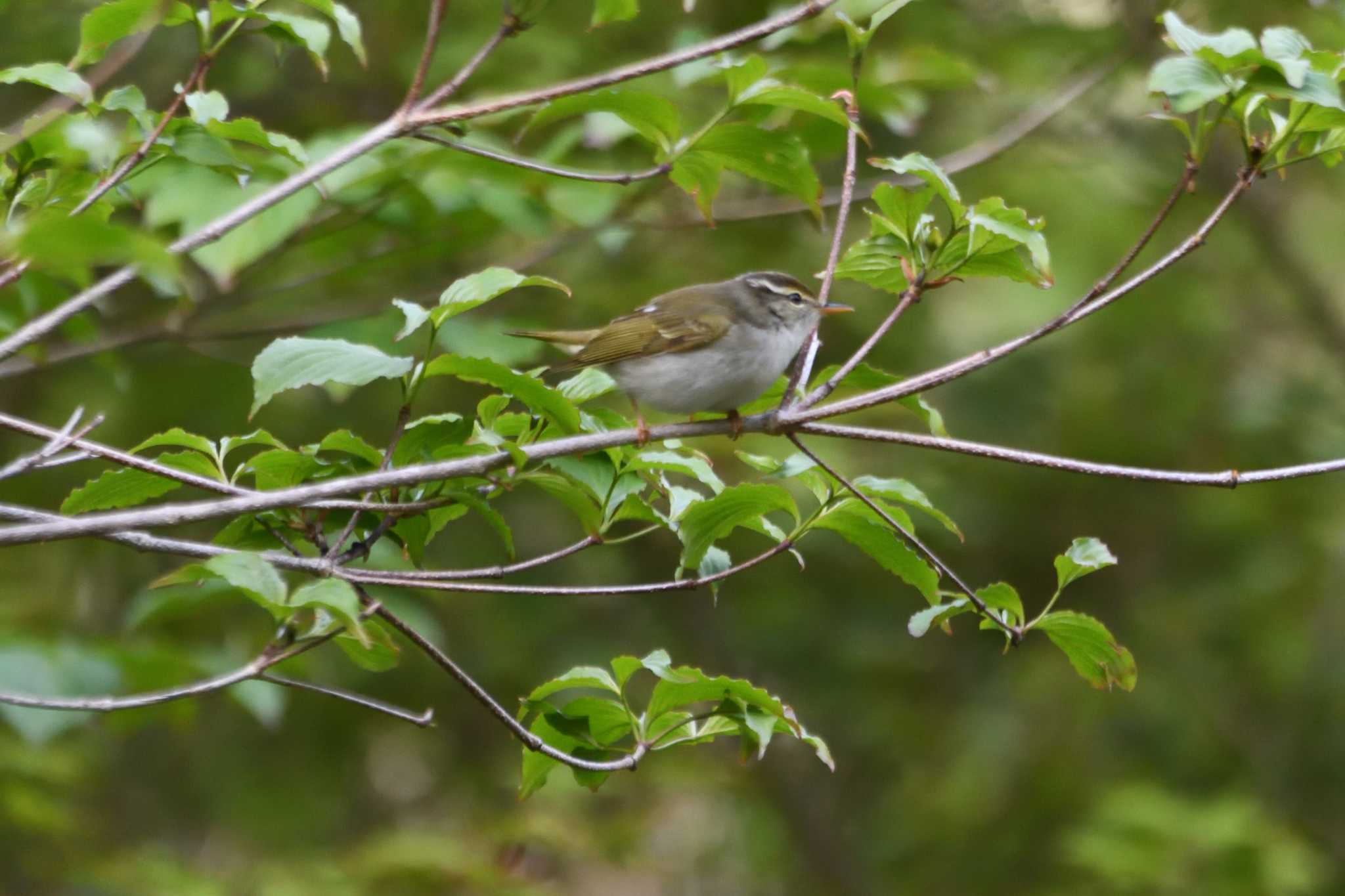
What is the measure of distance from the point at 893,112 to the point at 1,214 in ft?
8.49

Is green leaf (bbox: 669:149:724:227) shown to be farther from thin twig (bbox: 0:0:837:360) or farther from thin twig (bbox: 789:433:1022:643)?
thin twig (bbox: 789:433:1022:643)

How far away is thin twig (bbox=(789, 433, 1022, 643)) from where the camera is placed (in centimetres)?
226

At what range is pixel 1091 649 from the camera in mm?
2504

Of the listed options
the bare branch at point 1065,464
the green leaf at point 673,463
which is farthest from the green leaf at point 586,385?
the bare branch at point 1065,464

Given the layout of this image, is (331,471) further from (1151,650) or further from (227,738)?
(1151,650)

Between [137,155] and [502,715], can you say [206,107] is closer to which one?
[137,155]

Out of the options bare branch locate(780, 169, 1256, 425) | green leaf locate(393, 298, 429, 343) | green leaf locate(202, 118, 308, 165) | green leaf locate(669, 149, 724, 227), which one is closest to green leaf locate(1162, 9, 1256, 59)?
bare branch locate(780, 169, 1256, 425)

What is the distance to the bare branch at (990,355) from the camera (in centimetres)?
222

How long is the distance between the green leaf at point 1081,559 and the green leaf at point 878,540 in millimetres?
281

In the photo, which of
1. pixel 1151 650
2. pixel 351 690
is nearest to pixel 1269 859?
pixel 1151 650

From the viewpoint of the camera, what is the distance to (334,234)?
400 centimetres

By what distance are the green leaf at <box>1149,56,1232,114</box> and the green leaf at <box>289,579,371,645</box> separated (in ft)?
4.79

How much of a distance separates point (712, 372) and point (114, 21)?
1.85 m

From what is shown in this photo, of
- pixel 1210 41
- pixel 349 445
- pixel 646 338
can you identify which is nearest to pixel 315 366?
pixel 349 445
